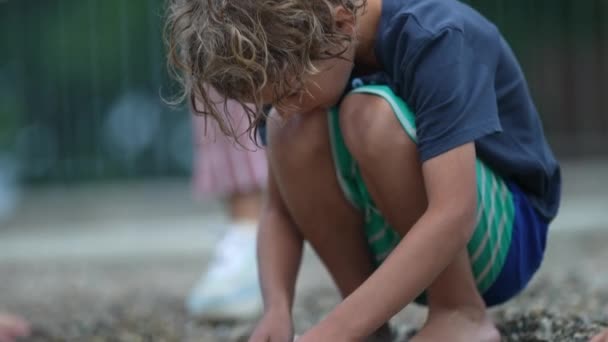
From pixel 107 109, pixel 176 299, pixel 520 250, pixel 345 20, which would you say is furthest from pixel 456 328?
pixel 107 109

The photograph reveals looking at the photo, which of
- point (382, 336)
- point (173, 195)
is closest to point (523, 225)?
point (382, 336)

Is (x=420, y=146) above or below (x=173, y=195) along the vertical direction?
above

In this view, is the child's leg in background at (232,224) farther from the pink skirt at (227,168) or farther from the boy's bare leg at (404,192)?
the boy's bare leg at (404,192)

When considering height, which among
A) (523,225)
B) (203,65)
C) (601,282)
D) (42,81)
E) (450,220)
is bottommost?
(42,81)

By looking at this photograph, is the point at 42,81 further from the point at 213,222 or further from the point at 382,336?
the point at 382,336

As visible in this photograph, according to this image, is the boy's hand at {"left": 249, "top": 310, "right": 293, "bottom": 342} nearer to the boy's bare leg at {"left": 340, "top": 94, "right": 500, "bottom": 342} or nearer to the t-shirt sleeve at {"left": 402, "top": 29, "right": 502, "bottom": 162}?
the boy's bare leg at {"left": 340, "top": 94, "right": 500, "bottom": 342}

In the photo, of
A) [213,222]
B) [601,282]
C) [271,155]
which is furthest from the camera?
[213,222]

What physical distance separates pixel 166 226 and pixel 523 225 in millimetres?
3211

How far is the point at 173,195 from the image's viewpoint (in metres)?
5.25

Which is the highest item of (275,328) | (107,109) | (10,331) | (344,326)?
(344,326)

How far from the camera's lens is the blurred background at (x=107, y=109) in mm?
5172

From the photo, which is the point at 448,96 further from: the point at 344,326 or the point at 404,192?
the point at 344,326

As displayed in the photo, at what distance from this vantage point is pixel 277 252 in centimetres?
196

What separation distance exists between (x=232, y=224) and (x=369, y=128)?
1.24 metres
